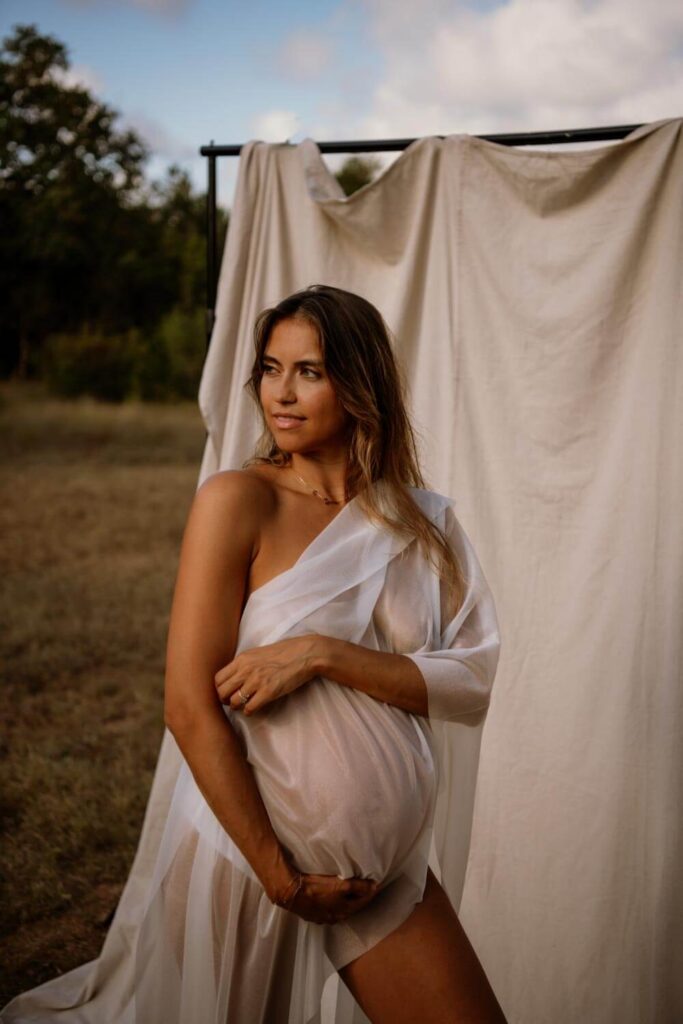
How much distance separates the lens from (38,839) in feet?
12.7

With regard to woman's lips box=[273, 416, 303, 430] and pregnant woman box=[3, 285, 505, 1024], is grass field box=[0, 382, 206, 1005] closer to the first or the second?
pregnant woman box=[3, 285, 505, 1024]

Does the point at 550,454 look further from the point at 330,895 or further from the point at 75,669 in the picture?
the point at 75,669

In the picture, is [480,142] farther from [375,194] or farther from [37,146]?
[37,146]

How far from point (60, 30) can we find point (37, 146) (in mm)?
1874

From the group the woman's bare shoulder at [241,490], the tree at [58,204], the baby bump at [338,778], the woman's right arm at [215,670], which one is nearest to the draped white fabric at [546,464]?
the baby bump at [338,778]

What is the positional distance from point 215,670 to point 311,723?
20 centimetres

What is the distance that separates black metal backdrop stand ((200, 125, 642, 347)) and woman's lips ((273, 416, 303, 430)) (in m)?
1.21

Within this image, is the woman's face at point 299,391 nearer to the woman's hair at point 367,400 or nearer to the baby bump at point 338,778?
the woman's hair at point 367,400

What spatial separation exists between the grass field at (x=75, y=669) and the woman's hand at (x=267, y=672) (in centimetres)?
199

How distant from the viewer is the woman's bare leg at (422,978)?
1.62 m

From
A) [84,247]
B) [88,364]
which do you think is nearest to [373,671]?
[88,364]

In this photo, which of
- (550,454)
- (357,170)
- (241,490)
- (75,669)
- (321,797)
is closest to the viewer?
(321,797)

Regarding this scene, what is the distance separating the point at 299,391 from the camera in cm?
192

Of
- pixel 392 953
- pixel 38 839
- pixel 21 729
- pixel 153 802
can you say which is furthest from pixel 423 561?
pixel 21 729
